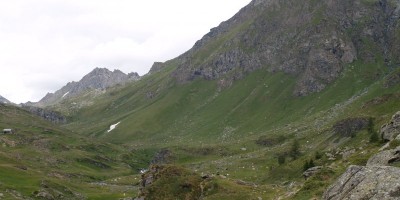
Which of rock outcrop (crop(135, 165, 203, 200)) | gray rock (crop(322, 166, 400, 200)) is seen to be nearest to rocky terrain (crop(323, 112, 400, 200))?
gray rock (crop(322, 166, 400, 200))

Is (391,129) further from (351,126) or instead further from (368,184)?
(351,126)

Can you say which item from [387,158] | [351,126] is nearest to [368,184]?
[387,158]

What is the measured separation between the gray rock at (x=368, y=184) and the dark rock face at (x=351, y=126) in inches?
4148

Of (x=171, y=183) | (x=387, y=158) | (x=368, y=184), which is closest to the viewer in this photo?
(x=368, y=184)

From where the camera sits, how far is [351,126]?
143 m

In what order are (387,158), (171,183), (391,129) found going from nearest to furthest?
(387,158) < (391,129) < (171,183)

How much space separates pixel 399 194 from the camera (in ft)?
87.9

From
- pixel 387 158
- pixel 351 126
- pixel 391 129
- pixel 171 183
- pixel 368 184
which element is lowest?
pixel 351 126

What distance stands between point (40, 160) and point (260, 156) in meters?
100

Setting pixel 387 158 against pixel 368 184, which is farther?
pixel 387 158

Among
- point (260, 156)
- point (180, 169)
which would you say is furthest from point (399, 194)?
point (260, 156)

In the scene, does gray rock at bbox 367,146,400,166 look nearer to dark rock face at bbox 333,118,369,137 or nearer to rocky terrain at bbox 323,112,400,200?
rocky terrain at bbox 323,112,400,200

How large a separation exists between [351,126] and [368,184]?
120m

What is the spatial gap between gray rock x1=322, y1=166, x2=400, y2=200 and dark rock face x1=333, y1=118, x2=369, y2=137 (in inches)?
4148
